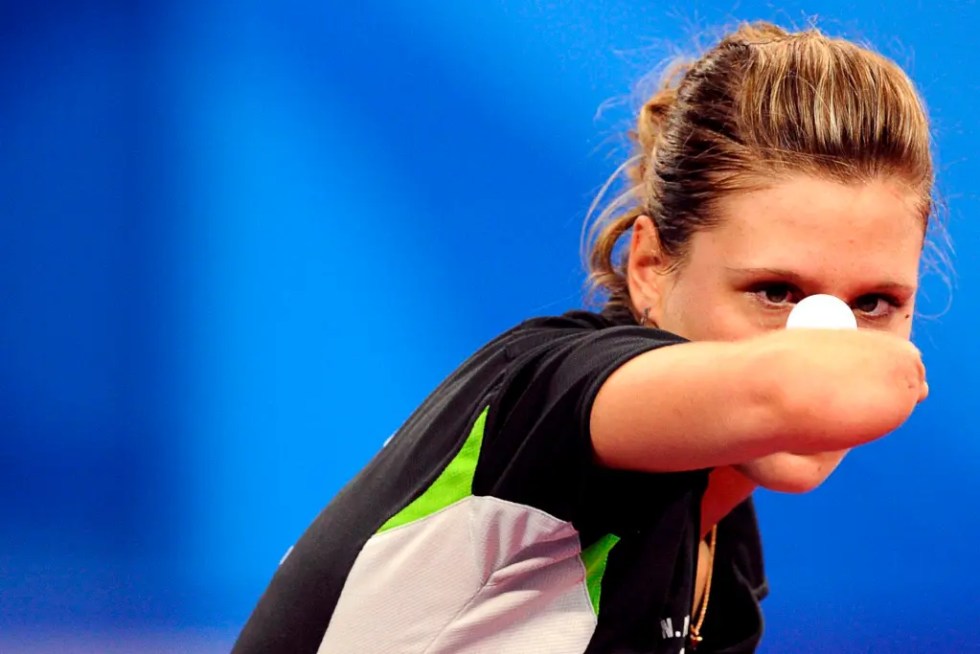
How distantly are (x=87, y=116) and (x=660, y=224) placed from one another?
3.03 ft

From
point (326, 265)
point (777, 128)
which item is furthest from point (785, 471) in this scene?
point (326, 265)

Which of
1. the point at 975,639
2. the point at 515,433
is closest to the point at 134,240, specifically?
the point at 515,433

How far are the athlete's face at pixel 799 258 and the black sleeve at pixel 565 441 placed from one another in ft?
0.42

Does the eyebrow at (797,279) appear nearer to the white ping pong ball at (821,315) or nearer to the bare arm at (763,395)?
the white ping pong ball at (821,315)

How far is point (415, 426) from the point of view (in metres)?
0.67

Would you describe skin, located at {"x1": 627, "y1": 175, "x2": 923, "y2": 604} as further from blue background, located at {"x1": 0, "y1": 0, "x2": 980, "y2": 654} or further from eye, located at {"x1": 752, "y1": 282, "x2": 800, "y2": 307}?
blue background, located at {"x1": 0, "y1": 0, "x2": 980, "y2": 654}

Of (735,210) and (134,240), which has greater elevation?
(134,240)

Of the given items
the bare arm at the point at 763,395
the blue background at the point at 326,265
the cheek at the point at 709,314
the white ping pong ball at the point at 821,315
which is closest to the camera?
the bare arm at the point at 763,395

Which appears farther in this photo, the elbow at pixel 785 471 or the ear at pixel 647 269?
the ear at pixel 647 269

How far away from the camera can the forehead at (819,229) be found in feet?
2.14

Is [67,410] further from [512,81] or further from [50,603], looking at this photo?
[512,81]

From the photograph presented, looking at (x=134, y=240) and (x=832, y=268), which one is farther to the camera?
(x=134, y=240)

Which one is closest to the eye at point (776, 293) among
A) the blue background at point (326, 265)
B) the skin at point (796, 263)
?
the skin at point (796, 263)

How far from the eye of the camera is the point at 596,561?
597mm
